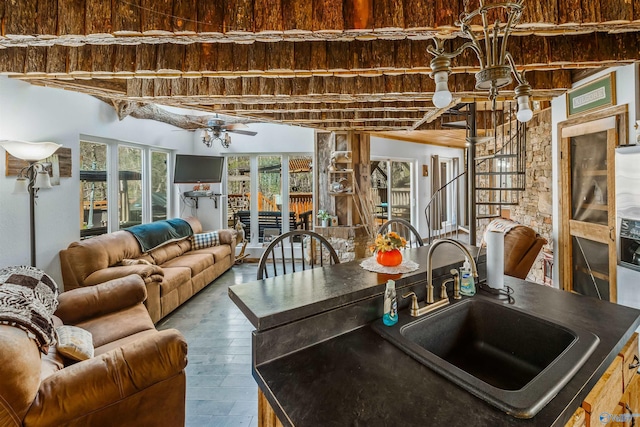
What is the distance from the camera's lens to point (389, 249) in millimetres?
1666

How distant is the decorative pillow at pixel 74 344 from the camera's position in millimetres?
1768

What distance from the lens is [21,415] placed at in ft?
4.08

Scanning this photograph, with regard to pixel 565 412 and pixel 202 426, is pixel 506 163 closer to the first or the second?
pixel 565 412

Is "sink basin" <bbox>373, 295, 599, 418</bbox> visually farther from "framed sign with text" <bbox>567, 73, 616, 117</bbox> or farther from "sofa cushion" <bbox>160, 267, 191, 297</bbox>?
"sofa cushion" <bbox>160, 267, 191, 297</bbox>

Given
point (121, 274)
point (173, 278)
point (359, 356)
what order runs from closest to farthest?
point (359, 356) < point (121, 274) < point (173, 278)

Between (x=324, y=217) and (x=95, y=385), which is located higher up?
(x=324, y=217)

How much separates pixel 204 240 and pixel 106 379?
3993 mm

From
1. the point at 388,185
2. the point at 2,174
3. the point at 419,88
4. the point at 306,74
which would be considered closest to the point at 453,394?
the point at 306,74

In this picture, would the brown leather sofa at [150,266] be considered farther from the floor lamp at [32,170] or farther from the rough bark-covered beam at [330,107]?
the rough bark-covered beam at [330,107]

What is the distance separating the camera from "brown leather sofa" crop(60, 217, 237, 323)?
3.14 metres

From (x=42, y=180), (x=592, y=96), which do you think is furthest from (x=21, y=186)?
(x=592, y=96)

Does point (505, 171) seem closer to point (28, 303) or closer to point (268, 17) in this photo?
point (268, 17)

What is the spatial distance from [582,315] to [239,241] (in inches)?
211

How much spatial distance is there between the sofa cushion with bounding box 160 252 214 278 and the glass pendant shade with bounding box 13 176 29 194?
5.66 feet
